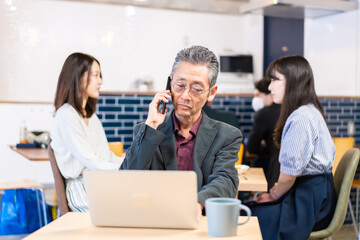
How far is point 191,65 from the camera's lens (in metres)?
1.88

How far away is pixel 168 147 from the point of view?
192 centimetres

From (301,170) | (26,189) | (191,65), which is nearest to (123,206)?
(191,65)

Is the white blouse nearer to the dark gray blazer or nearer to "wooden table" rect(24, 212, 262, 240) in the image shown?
the dark gray blazer

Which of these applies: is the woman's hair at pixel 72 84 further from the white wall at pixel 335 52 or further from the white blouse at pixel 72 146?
the white wall at pixel 335 52

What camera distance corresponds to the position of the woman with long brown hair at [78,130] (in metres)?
2.76

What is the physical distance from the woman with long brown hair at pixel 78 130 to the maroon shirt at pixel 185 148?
92 centimetres

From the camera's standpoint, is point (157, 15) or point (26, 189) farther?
point (157, 15)

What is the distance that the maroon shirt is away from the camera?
196cm

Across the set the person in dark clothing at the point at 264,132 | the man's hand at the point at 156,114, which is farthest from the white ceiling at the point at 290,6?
the man's hand at the point at 156,114

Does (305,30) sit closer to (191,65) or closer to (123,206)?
(191,65)

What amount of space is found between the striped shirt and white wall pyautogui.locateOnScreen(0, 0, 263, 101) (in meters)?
4.87

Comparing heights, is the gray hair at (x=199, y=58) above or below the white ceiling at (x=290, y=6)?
below

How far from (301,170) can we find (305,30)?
4.55 meters

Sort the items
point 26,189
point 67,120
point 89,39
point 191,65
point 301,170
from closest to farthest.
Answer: point 191,65
point 301,170
point 67,120
point 26,189
point 89,39
